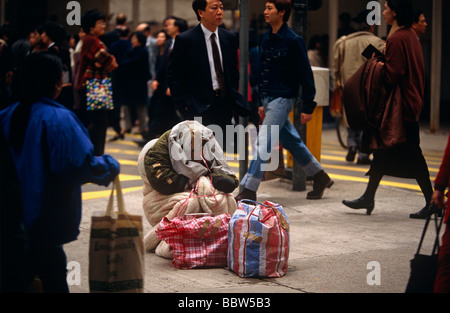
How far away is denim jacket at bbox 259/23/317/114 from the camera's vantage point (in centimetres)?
798

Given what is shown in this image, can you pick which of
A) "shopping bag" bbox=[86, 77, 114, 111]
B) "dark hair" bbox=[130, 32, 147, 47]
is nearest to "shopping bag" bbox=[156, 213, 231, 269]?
"shopping bag" bbox=[86, 77, 114, 111]

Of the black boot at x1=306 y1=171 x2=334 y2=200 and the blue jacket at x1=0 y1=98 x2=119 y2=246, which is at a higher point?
the blue jacket at x1=0 y1=98 x2=119 y2=246

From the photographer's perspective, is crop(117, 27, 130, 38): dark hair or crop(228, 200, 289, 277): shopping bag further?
crop(117, 27, 130, 38): dark hair

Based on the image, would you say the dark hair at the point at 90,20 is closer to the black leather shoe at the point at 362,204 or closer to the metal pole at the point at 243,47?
the metal pole at the point at 243,47

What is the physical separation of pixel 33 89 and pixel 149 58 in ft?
37.9

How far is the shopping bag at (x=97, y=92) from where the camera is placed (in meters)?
10.4

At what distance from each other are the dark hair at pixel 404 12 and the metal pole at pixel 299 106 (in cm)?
171

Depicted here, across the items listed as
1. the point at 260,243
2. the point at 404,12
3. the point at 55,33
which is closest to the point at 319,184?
the point at 404,12

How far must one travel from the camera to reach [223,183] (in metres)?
6.28

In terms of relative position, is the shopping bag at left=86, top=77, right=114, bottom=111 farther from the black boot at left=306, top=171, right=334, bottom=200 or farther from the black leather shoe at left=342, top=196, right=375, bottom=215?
the black leather shoe at left=342, top=196, right=375, bottom=215

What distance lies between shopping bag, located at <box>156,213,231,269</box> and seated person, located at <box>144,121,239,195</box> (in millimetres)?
449

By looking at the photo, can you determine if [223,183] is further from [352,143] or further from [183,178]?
[352,143]
